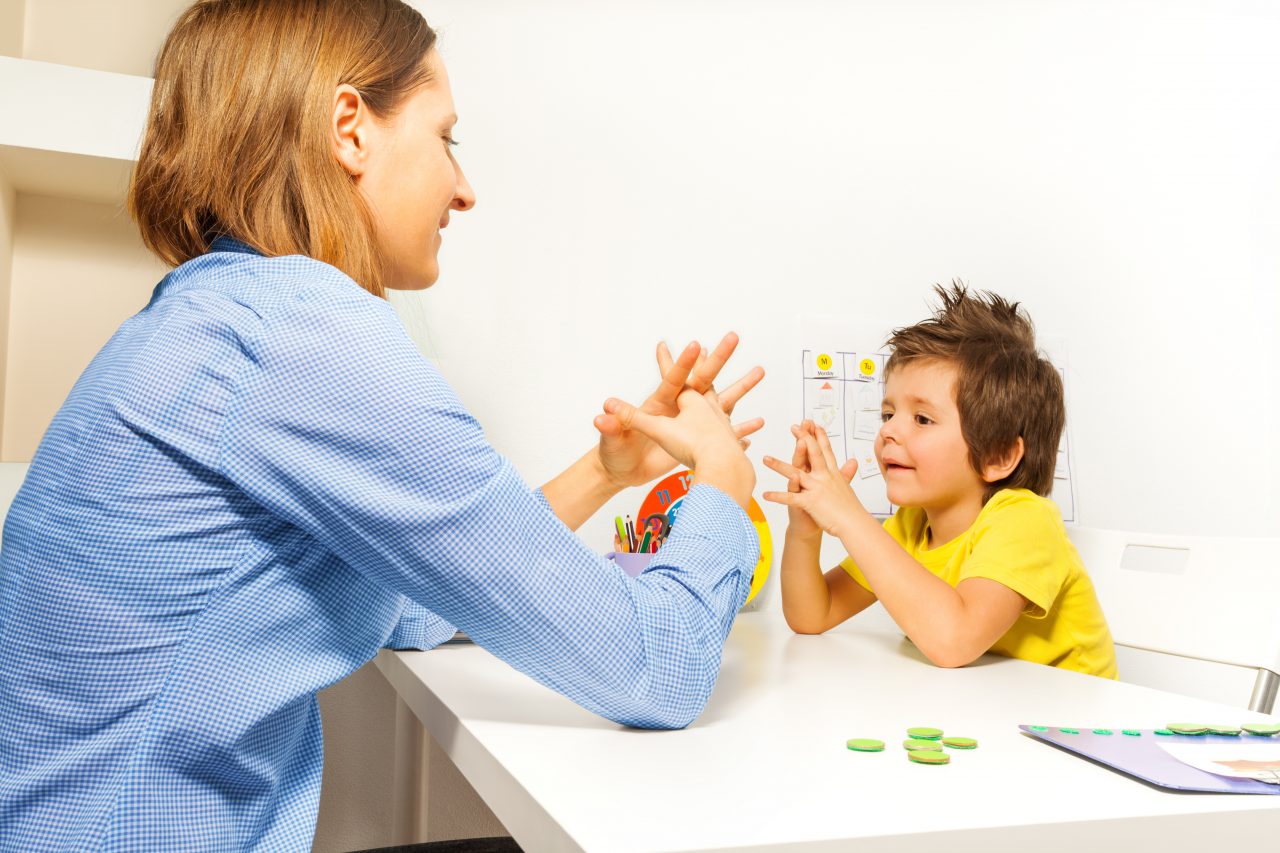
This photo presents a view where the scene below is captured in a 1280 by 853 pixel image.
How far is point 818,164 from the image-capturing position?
1.53 metres

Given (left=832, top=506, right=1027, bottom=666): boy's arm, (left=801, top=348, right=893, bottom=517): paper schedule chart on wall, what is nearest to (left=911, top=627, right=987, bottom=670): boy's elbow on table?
(left=832, top=506, right=1027, bottom=666): boy's arm

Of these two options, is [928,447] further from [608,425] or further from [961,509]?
[608,425]

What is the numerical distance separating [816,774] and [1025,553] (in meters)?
0.59

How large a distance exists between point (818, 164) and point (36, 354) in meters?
1.15

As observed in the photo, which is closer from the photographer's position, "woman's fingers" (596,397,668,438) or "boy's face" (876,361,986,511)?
"woman's fingers" (596,397,668,438)

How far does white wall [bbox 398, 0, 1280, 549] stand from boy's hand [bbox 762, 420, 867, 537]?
0.32 meters

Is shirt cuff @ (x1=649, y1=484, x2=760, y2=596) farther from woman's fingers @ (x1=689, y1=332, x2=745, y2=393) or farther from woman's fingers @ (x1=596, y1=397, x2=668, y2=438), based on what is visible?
woman's fingers @ (x1=689, y1=332, x2=745, y2=393)

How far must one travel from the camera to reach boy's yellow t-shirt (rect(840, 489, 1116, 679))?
1.02 m

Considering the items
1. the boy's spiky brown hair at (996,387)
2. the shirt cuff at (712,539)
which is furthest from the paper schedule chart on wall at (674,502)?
the shirt cuff at (712,539)

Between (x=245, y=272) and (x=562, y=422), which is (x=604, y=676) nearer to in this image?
(x=245, y=272)

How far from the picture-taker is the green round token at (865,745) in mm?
580

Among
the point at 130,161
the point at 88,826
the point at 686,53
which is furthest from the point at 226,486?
the point at 686,53

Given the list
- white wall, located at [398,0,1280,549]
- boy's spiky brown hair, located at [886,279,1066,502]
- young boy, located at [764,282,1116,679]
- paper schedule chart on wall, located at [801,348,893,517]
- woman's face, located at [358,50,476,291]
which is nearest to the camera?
woman's face, located at [358,50,476,291]

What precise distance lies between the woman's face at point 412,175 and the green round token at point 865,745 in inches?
18.7
